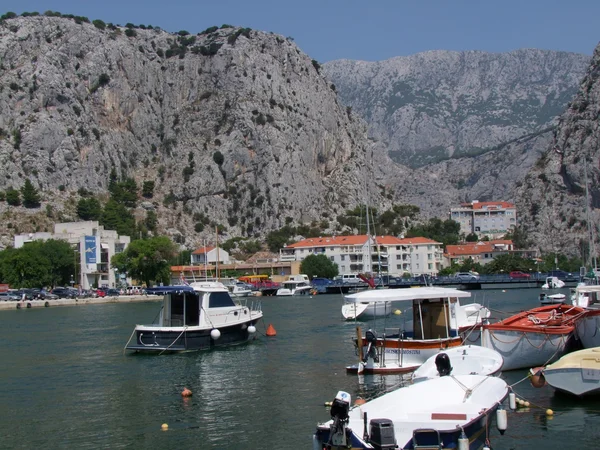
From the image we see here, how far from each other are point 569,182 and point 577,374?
160 m

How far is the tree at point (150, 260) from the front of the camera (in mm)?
129875

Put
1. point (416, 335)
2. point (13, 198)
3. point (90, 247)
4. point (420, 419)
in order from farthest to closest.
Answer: point (13, 198) → point (90, 247) → point (416, 335) → point (420, 419)

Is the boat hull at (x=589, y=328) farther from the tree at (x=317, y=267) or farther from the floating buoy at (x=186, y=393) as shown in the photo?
the tree at (x=317, y=267)

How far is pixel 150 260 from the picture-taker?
130 metres

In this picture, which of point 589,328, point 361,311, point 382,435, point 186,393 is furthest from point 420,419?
point 361,311

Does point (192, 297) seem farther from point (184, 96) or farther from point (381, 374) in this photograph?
point (184, 96)

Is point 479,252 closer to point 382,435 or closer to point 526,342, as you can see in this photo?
point 526,342

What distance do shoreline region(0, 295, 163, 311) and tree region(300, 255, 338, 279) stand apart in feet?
120

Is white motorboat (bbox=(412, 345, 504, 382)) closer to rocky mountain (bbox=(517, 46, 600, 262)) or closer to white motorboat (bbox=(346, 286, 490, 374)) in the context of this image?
white motorboat (bbox=(346, 286, 490, 374))

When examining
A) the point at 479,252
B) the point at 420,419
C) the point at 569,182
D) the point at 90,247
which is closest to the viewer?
the point at 420,419

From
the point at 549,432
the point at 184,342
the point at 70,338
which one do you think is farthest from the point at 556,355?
the point at 70,338

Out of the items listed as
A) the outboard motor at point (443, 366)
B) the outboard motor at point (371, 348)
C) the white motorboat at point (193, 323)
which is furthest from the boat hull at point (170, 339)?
the outboard motor at point (443, 366)

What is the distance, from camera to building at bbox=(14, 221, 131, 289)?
136 m

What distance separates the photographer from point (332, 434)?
63.3ft
